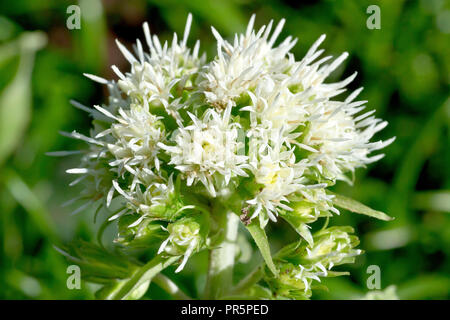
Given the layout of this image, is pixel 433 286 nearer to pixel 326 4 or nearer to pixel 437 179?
pixel 437 179

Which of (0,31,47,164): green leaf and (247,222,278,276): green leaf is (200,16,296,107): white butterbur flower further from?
(0,31,47,164): green leaf

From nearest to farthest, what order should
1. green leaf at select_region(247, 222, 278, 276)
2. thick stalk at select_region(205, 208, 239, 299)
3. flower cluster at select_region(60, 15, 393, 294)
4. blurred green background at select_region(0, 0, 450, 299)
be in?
green leaf at select_region(247, 222, 278, 276)
flower cluster at select_region(60, 15, 393, 294)
thick stalk at select_region(205, 208, 239, 299)
blurred green background at select_region(0, 0, 450, 299)

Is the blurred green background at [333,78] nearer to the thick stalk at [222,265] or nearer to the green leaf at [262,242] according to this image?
the thick stalk at [222,265]

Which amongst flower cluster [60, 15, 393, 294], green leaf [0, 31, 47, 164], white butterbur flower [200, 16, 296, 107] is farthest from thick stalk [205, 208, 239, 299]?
green leaf [0, 31, 47, 164]

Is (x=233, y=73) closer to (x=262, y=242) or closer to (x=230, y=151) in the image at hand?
(x=230, y=151)

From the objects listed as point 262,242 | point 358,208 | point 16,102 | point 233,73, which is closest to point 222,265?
point 262,242

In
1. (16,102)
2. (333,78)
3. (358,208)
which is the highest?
(333,78)

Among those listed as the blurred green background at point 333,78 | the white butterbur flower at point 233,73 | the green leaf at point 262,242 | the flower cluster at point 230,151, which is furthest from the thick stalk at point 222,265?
the blurred green background at point 333,78
